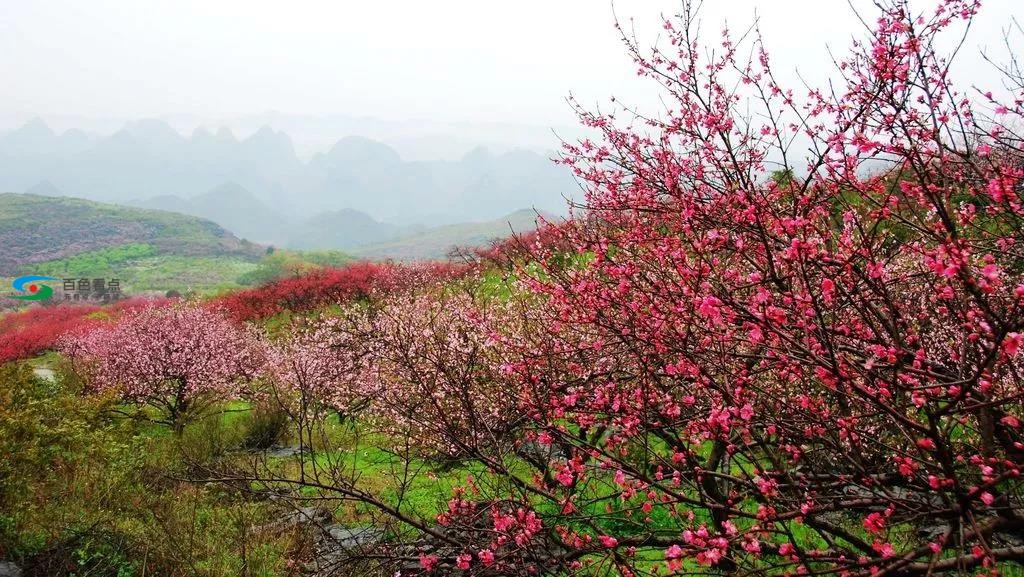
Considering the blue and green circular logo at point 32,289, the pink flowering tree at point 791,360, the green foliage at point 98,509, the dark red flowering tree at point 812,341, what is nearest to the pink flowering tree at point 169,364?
the green foliage at point 98,509

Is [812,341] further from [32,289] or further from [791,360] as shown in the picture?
[32,289]

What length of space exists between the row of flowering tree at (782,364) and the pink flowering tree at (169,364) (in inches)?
440

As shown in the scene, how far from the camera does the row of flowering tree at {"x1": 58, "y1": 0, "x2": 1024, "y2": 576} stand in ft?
8.65

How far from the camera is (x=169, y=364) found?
1497 cm

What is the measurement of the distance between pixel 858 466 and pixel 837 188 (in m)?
2.21

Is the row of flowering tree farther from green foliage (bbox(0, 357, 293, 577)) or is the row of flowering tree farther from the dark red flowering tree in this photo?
green foliage (bbox(0, 357, 293, 577))

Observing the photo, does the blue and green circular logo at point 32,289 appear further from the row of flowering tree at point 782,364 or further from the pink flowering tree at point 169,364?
the row of flowering tree at point 782,364

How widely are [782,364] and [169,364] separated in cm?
1559

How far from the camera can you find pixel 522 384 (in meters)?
6.22

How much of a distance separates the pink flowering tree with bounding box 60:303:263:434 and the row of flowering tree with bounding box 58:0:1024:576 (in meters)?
11.2

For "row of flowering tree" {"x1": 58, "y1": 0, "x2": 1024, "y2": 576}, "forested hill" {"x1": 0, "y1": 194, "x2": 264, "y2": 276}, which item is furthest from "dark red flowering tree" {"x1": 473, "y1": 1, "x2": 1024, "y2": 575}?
"forested hill" {"x1": 0, "y1": 194, "x2": 264, "y2": 276}

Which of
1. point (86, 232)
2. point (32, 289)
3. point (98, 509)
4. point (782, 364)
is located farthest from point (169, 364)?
point (86, 232)

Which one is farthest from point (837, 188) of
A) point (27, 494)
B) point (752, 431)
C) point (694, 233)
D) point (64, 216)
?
point (64, 216)

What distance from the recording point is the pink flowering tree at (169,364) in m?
14.8
